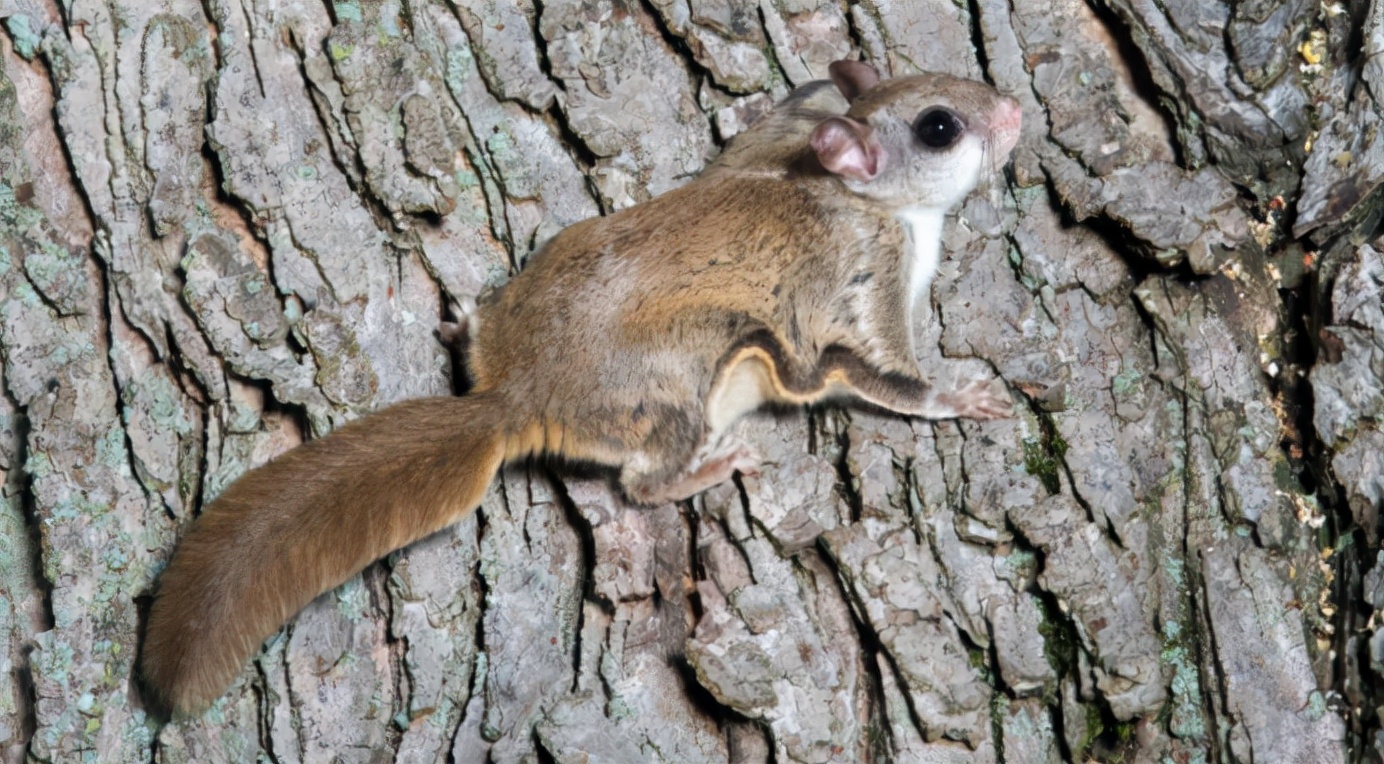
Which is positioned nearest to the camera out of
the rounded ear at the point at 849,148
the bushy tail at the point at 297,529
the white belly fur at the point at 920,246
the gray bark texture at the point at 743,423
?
the bushy tail at the point at 297,529

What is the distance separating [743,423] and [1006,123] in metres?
0.82

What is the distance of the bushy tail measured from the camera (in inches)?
93.6

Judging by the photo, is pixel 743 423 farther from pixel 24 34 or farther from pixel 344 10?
pixel 24 34

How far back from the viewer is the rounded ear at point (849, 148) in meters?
2.66

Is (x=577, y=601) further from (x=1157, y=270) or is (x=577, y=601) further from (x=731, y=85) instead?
(x=1157, y=270)

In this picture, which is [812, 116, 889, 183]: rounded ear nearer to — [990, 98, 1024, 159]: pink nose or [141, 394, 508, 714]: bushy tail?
[990, 98, 1024, 159]: pink nose

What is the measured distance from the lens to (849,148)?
272cm

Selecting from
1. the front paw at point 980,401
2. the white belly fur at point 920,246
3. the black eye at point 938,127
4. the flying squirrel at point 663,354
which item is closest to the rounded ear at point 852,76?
the flying squirrel at point 663,354

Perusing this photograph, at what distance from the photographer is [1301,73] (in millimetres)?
2584

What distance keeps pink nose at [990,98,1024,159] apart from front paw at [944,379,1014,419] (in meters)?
0.49

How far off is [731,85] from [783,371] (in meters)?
0.61

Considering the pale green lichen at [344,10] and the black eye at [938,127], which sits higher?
the pale green lichen at [344,10]

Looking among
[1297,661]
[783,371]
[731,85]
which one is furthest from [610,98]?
[1297,661]

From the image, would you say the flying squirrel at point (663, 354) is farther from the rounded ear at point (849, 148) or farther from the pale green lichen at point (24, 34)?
the pale green lichen at point (24, 34)
